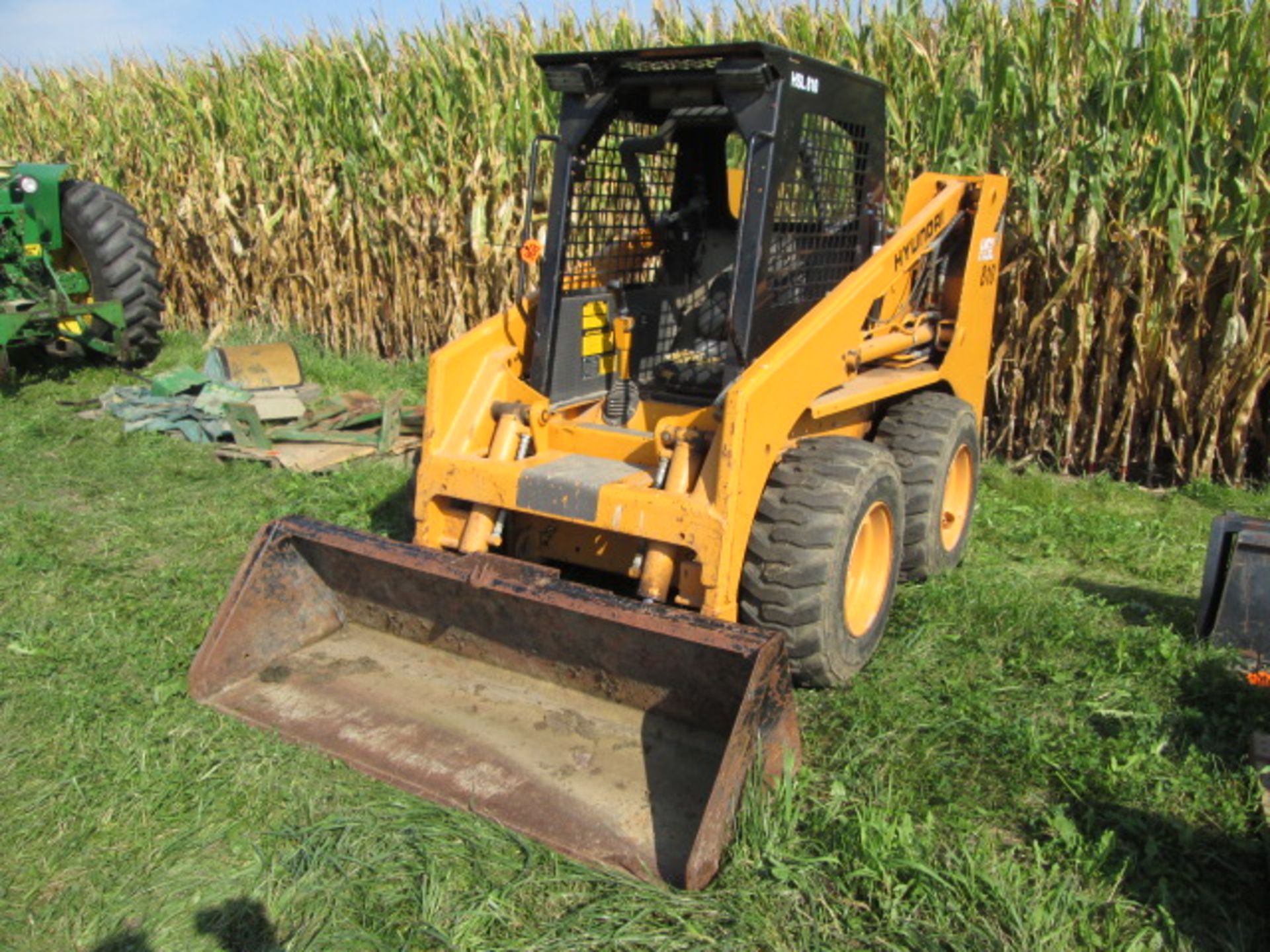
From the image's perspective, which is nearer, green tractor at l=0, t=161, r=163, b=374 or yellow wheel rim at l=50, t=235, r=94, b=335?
green tractor at l=0, t=161, r=163, b=374

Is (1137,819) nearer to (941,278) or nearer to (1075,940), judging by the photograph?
(1075,940)

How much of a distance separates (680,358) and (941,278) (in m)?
1.39

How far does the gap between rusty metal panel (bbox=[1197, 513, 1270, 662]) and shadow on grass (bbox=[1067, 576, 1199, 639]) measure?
9.0 inches

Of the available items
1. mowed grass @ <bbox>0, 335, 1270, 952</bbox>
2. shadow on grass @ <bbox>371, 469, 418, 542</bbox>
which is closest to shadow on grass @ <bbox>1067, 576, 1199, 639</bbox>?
mowed grass @ <bbox>0, 335, 1270, 952</bbox>

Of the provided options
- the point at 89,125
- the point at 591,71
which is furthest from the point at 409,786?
the point at 89,125

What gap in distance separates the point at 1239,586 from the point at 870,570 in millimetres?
1334

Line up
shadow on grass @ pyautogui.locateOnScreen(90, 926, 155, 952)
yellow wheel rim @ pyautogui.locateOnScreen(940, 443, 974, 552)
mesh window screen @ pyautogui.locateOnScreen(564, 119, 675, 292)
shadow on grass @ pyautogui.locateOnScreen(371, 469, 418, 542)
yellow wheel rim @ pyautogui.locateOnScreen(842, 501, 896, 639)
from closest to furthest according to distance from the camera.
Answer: shadow on grass @ pyautogui.locateOnScreen(90, 926, 155, 952)
yellow wheel rim @ pyautogui.locateOnScreen(842, 501, 896, 639)
mesh window screen @ pyautogui.locateOnScreen(564, 119, 675, 292)
yellow wheel rim @ pyautogui.locateOnScreen(940, 443, 974, 552)
shadow on grass @ pyautogui.locateOnScreen(371, 469, 418, 542)

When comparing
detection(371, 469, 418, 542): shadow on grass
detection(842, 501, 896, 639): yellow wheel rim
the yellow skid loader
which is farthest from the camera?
detection(371, 469, 418, 542): shadow on grass

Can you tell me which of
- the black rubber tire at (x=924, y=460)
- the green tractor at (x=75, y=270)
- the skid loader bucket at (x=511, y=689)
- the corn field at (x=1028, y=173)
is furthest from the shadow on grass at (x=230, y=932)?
the green tractor at (x=75, y=270)

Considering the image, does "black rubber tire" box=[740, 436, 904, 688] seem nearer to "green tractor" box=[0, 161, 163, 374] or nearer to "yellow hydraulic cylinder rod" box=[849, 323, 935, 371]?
"yellow hydraulic cylinder rod" box=[849, 323, 935, 371]

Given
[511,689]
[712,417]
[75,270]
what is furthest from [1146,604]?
[75,270]

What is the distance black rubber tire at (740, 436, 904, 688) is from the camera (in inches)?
140

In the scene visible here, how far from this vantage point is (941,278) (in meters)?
5.16

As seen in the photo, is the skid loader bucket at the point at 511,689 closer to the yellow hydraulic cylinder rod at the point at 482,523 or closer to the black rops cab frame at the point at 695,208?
the yellow hydraulic cylinder rod at the point at 482,523
